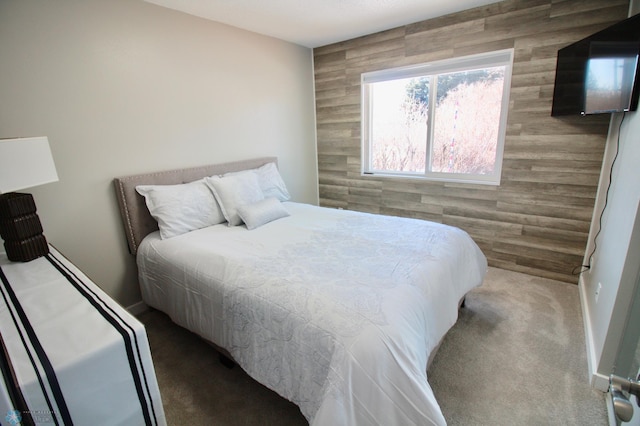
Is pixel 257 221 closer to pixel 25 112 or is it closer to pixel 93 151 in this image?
pixel 93 151

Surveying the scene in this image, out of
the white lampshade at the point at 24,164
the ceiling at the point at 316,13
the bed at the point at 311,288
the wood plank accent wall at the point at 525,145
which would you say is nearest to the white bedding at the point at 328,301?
the bed at the point at 311,288

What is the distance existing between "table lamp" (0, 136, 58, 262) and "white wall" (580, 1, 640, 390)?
10.0 ft

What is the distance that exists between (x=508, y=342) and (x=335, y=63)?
3466 mm

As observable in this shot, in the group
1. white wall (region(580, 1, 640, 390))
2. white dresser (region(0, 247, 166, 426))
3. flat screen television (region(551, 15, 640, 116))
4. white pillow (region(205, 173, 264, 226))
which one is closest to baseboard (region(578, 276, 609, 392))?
white wall (region(580, 1, 640, 390))

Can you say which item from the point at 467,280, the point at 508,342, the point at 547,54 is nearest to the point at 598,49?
the point at 547,54

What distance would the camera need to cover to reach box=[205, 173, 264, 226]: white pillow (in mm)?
2615

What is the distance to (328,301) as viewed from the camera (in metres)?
1.40

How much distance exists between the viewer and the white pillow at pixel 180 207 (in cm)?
237

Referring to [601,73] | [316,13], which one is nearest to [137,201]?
[316,13]

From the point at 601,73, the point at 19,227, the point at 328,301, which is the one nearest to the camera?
the point at 328,301

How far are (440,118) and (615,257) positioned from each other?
2054 millimetres

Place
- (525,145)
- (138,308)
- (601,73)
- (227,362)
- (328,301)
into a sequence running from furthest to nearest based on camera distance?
(525,145) → (138,308) → (601,73) → (227,362) → (328,301)

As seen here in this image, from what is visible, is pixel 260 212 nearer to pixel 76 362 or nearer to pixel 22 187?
pixel 22 187

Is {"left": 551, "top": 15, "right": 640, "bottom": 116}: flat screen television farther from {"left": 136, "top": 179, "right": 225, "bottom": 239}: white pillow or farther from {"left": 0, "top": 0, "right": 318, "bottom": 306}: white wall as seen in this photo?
{"left": 136, "top": 179, "right": 225, "bottom": 239}: white pillow
